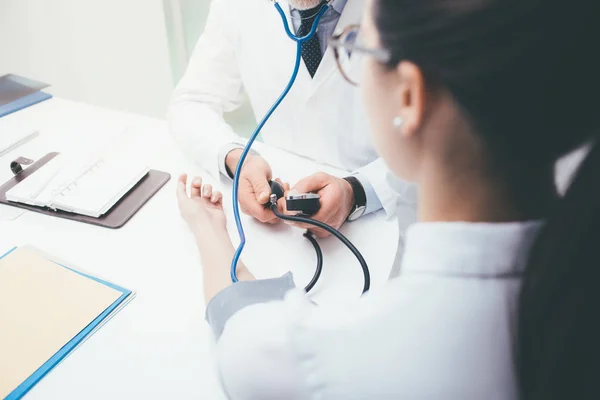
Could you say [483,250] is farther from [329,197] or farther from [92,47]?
[92,47]

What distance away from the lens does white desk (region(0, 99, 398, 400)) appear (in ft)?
1.71

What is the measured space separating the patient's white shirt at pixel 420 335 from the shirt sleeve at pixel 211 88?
0.62 m

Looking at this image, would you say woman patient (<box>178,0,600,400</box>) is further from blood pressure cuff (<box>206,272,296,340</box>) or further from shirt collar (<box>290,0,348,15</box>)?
shirt collar (<box>290,0,348,15</box>)

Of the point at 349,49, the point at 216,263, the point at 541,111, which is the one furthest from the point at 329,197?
the point at 541,111

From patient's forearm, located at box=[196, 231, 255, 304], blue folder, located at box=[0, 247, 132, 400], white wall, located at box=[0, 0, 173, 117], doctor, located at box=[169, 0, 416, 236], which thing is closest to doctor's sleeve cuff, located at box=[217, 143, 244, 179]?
doctor, located at box=[169, 0, 416, 236]

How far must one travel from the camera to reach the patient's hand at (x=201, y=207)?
0.71 m

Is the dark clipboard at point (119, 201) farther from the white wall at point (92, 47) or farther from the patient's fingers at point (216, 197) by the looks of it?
the white wall at point (92, 47)

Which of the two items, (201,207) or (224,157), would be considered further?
(224,157)

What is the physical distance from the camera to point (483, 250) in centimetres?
38

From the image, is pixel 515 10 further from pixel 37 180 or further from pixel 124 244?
pixel 37 180

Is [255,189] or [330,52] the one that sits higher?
[330,52]

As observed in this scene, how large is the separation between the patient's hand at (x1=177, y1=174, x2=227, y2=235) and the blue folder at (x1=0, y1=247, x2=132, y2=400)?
151 millimetres

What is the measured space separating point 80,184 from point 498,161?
0.72 meters

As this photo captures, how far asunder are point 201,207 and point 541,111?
1.81 feet
